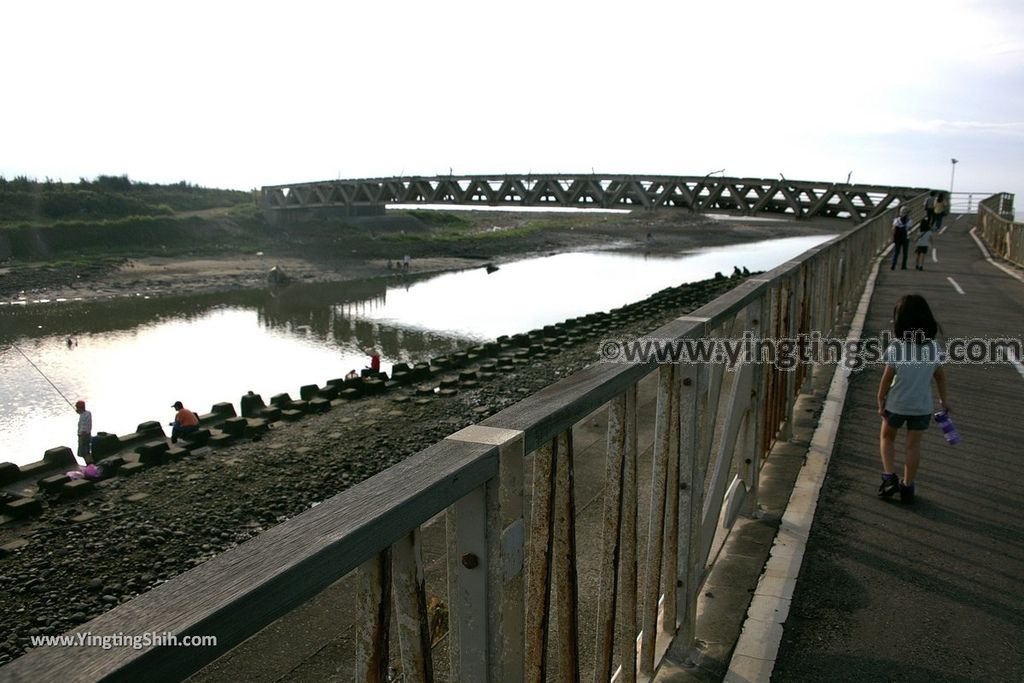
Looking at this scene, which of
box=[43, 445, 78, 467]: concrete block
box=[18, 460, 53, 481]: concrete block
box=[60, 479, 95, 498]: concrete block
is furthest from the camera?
box=[43, 445, 78, 467]: concrete block

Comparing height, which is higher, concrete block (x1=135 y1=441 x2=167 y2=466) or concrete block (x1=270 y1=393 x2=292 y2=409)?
concrete block (x1=135 y1=441 x2=167 y2=466)

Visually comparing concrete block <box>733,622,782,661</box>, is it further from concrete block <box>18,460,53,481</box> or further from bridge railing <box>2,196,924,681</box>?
concrete block <box>18,460,53,481</box>

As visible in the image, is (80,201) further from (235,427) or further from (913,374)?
(913,374)

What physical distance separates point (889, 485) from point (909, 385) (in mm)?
713

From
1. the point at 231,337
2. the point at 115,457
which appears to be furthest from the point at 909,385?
the point at 231,337

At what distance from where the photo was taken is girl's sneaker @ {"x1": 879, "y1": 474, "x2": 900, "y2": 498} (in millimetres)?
5289

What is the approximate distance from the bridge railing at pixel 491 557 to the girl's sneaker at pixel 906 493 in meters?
1.99

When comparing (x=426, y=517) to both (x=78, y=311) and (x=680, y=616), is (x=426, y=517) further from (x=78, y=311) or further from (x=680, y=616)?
(x=78, y=311)

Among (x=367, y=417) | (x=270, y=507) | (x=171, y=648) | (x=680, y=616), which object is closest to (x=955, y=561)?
(x=680, y=616)

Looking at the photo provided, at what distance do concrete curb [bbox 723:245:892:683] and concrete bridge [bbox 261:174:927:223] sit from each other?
30.2m

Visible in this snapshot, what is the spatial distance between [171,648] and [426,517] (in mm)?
533

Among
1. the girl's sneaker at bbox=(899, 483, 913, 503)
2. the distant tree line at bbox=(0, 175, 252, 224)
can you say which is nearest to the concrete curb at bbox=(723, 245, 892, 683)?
the girl's sneaker at bbox=(899, 483, 913, 503)

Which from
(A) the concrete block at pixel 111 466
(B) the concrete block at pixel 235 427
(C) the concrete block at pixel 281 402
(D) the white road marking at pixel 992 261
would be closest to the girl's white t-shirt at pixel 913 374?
(A) the concrete block at pixel 111 466

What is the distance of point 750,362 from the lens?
471cm
